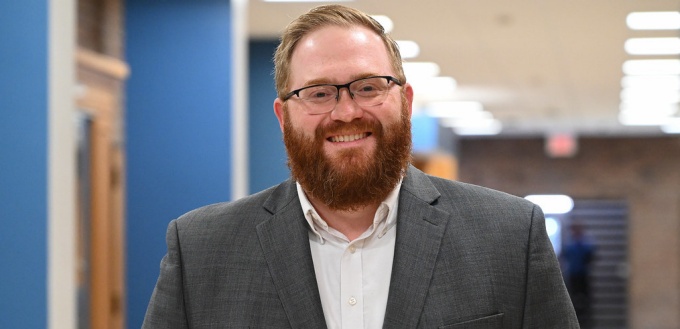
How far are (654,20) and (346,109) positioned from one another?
7.75 meters

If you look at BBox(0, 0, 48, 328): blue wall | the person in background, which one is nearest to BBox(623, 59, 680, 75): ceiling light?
the person in background

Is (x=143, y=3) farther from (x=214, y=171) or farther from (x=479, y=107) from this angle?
(x=479, y=107)

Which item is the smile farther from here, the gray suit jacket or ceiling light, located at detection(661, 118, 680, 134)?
ceiling light, located at detection(661, 118, 680, 134)

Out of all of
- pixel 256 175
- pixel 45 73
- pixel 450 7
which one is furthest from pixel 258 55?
pixel 45 73

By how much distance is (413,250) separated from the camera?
6.32 feet

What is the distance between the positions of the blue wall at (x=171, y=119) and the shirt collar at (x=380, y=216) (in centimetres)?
485

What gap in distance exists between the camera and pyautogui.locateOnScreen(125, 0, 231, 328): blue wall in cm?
686

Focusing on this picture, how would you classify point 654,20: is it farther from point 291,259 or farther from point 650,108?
point 291,259

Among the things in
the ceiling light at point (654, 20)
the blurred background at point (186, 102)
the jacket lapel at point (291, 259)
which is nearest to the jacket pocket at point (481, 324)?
the jacket lapel at point (291, 259)

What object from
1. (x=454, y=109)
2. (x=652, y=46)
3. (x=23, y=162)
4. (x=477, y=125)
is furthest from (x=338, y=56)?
(x=477, y=125)

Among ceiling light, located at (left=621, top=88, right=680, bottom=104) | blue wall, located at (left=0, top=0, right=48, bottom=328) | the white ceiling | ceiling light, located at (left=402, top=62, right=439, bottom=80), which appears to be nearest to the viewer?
blue wall, located at (left=0, top=0, right=48, bottom=328)

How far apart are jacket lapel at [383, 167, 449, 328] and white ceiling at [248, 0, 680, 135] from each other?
21.2 feet

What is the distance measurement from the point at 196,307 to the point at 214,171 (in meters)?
4.94

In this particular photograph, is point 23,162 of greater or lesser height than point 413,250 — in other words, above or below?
above
